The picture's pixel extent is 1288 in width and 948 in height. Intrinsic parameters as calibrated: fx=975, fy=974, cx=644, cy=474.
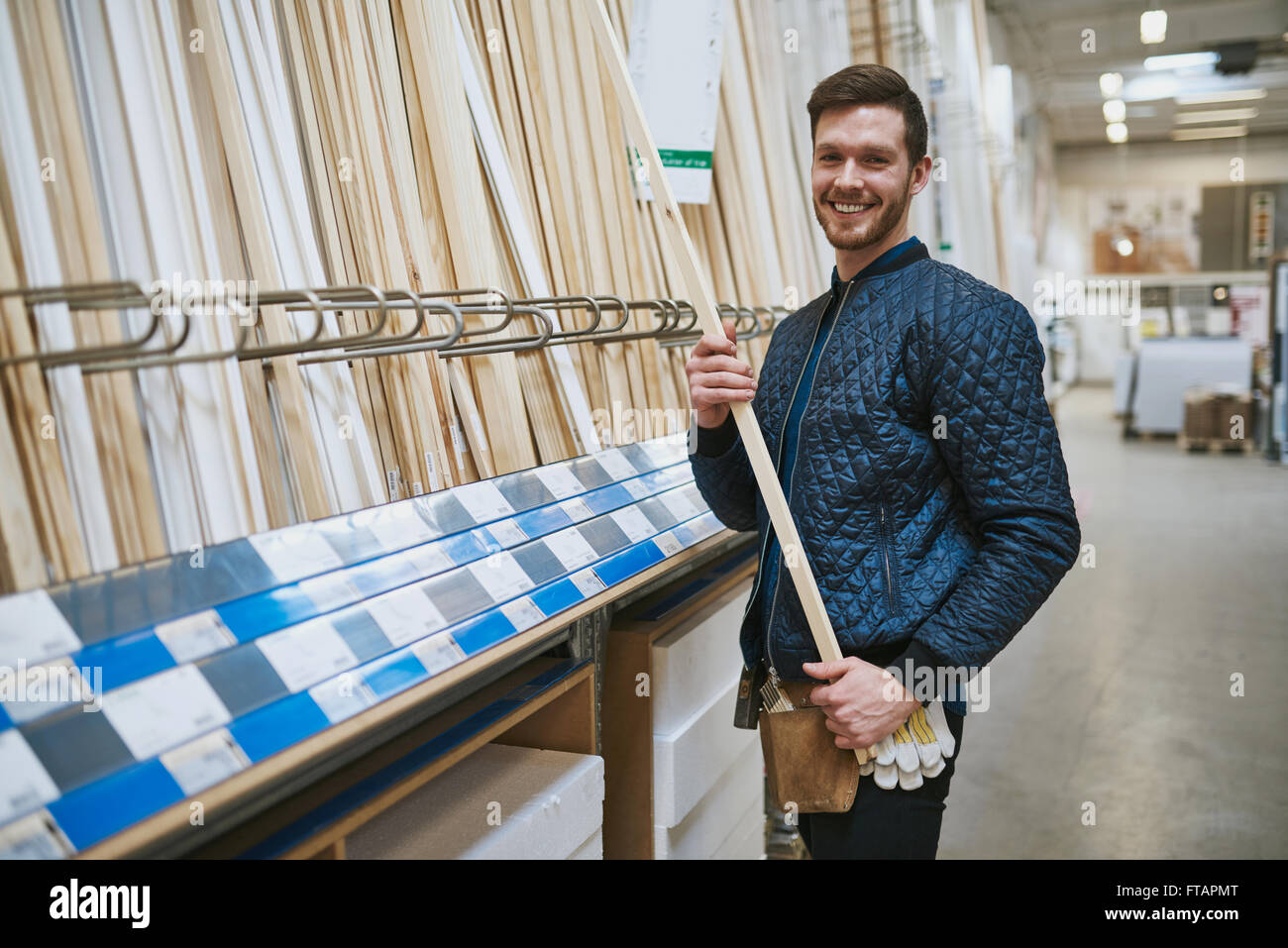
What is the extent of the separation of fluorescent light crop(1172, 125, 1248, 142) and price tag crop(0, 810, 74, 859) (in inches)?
709

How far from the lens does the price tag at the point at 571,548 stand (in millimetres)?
1407

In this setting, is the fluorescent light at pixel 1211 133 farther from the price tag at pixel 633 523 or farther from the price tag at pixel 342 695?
the price tag at pixel 342 695

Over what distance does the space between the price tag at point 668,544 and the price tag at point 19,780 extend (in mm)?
1011

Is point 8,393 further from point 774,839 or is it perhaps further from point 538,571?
point 774,839

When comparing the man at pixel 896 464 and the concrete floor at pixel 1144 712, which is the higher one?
the man at pixel 896 464

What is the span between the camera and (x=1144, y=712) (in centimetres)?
373

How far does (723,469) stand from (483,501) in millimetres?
407

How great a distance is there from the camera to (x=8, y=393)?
36.1 inches

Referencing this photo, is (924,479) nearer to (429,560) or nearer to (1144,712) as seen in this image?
(429,560)

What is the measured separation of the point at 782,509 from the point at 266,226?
76 centimetres

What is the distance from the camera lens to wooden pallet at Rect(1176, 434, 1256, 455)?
31.2 feet

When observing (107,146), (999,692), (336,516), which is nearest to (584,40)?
(107,146)

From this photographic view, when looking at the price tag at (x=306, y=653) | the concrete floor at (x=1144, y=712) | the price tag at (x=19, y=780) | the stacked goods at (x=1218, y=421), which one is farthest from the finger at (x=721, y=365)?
the stacked goods at (x=1218, y=421)

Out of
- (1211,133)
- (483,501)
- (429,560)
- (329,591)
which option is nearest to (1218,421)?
(1211,133)
